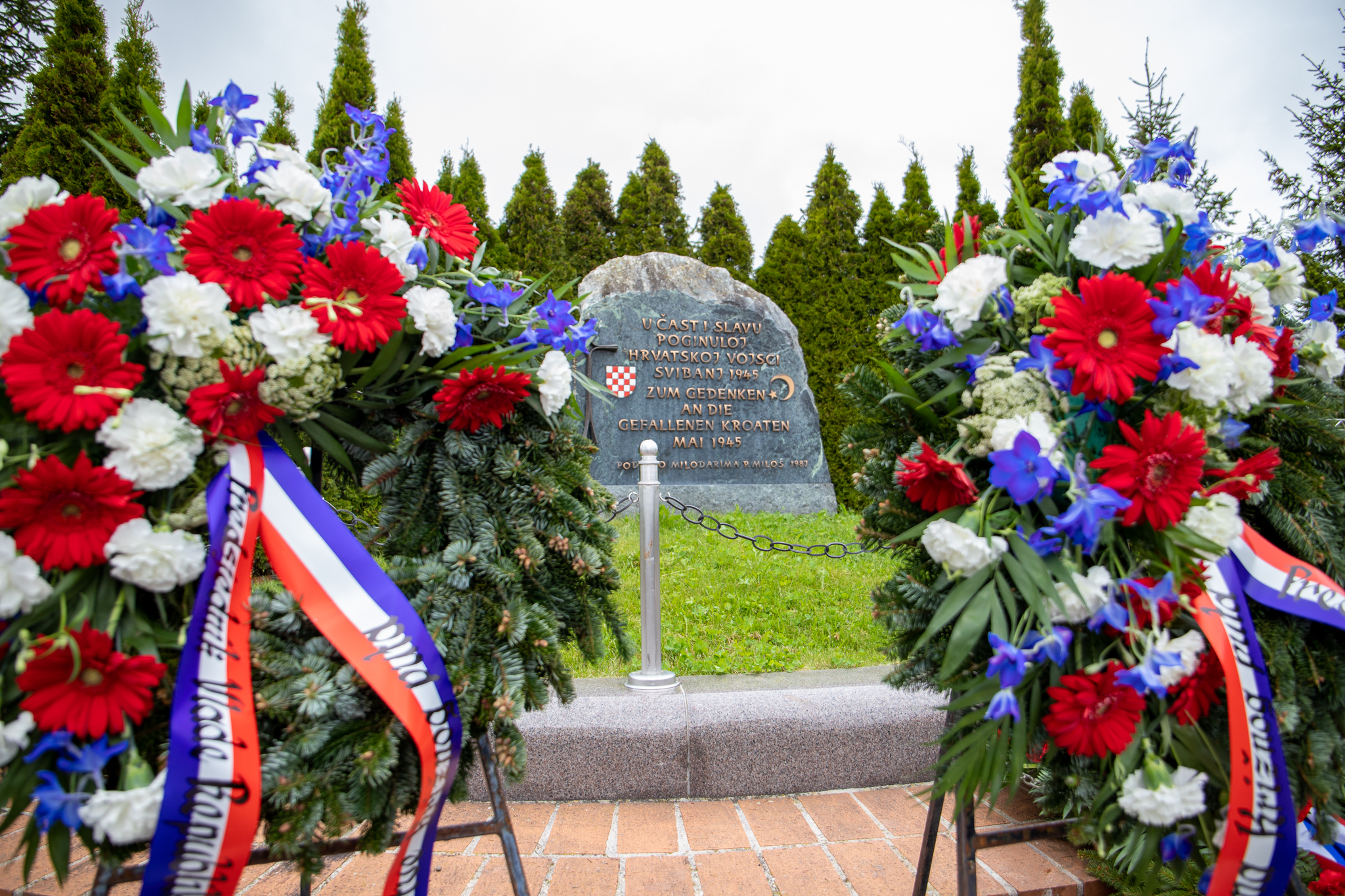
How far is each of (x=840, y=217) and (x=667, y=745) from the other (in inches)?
387

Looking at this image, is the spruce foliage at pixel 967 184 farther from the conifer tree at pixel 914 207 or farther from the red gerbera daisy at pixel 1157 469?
the red gerbera daisy at pixel 1157 469

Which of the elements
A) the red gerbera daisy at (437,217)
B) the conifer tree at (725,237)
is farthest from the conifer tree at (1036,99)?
the red gerbera daisy at (437,217)

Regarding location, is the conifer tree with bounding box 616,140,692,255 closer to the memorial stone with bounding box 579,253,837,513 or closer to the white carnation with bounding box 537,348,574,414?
the memorial stone with bounding box 579,253,837,513

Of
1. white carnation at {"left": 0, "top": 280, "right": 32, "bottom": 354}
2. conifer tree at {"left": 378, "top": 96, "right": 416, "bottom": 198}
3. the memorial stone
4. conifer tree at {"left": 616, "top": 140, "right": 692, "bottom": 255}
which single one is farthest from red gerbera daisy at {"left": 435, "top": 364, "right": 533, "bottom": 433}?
conifer tree at {"left": 616, "top": 140, "right": 692, "bottom": 255}

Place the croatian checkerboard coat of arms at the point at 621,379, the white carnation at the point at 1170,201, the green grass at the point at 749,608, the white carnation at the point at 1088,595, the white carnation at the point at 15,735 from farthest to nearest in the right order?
the croatian checkerboard coat of arms at the point at 621,379, the green grass at the point at 749,608, the white carnation at the point at 1170,201, the white carnation at the point at 1088,595, the white carnation at the point at 15,735

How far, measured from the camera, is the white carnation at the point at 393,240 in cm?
142

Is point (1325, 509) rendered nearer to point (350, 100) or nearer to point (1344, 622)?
point (1344, 622)

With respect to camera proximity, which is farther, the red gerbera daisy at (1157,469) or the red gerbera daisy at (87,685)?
the red gerbera daisy at (1157,469)

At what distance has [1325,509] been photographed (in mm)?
1442

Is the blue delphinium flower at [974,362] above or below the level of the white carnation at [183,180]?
below

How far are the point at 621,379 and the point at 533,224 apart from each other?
17.7ft

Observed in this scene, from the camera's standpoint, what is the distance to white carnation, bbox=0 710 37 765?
0.98m

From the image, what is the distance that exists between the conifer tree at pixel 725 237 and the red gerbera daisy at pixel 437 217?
1225 cm

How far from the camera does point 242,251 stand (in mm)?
1234
